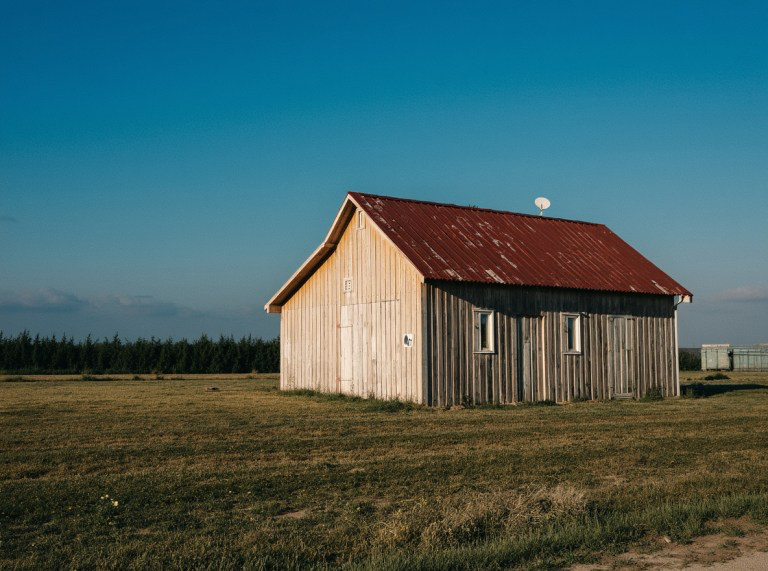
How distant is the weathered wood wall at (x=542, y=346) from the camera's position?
77.1 feet

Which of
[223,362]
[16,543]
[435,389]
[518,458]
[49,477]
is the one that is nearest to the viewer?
[16,543]

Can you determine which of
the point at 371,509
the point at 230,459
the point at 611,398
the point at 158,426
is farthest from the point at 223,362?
the point at 371,509

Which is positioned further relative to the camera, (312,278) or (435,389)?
(312,278)

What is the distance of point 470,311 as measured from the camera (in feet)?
79.0

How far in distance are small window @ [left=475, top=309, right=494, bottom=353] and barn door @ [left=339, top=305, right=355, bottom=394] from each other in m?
4.48

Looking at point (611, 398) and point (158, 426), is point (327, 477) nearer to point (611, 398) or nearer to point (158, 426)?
point (158, 426)

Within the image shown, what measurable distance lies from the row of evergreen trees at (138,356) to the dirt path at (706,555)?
5157cm

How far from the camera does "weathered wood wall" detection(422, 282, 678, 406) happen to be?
23.5m

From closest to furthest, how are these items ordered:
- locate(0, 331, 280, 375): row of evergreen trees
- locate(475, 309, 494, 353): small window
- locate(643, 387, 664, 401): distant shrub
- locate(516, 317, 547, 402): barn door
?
locate(475, 309, 494, 353): small window < locate(516, 317, 547, 402): barn door < locate(643, 387, 664, 401): distant shrub < locate(0, 331, 280, 375): row of evergreen trees

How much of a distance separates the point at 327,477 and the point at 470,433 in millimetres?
5907

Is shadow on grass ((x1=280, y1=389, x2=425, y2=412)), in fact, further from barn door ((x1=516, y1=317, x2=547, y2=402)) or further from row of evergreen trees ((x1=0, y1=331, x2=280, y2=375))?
row of evergreen trees ((x1=0, y1=331, x2=280, y2=375))

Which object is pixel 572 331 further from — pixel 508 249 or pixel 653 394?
pixel 653 394

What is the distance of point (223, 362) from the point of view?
2315 inches

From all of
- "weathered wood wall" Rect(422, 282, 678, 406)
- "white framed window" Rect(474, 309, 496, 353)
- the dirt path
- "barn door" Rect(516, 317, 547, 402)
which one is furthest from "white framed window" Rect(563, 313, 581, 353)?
the dirt path
